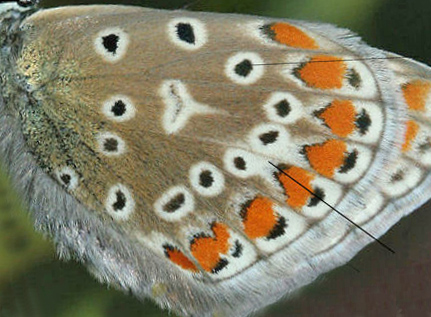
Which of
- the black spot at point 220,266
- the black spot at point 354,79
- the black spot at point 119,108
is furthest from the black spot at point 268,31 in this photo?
the black spot at point 220,266

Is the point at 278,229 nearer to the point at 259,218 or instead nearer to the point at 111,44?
Result: the point at 259,218

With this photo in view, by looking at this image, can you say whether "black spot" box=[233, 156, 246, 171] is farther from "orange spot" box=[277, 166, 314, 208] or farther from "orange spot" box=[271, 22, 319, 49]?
"orange spot" box=[271, 22, 319, 49]

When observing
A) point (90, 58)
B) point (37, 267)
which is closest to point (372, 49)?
Answer: point (90, 58)

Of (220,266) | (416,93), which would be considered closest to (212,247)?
(220,266)

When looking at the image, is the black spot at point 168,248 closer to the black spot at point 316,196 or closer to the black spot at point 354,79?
the black spot at point 316,196

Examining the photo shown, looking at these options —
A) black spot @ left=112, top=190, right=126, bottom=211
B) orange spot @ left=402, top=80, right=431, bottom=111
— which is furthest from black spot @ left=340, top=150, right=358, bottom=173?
black spot @ left=112, top=190, right=126, bottom=211
